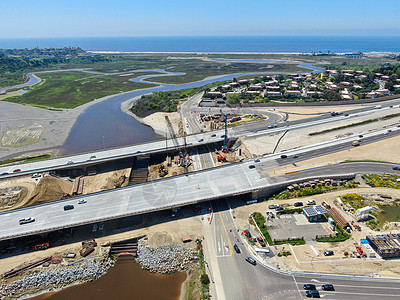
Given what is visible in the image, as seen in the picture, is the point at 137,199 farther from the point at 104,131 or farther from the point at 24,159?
the point at 104,131

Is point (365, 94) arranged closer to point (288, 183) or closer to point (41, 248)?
point (288, 183)

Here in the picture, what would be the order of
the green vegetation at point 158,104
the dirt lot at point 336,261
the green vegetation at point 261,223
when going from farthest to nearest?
the green vegetation at point 158,104 → the green vegetation at point 261,223 → the dirt lot at point 336,261

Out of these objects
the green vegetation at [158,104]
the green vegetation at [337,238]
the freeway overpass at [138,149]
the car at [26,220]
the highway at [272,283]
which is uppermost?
the green vegetation at [158,104]

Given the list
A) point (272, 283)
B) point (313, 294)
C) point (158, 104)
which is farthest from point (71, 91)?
point (313, 294)

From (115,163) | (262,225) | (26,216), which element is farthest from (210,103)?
(26,216)

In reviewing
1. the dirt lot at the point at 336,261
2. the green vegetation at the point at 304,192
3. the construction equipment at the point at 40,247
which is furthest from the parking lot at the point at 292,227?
the construction equipment at the point at 40,247

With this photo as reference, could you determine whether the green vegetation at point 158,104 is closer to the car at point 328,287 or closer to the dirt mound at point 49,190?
the dirt mound at point 49,190

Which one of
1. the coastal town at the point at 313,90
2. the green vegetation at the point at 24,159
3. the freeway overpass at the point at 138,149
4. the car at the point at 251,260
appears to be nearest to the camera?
the car at the point at 251,260

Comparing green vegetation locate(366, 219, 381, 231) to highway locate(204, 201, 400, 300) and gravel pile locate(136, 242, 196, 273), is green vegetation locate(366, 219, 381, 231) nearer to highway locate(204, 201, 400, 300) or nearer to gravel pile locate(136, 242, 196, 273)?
highway locate(204, 201, 400, 300)
